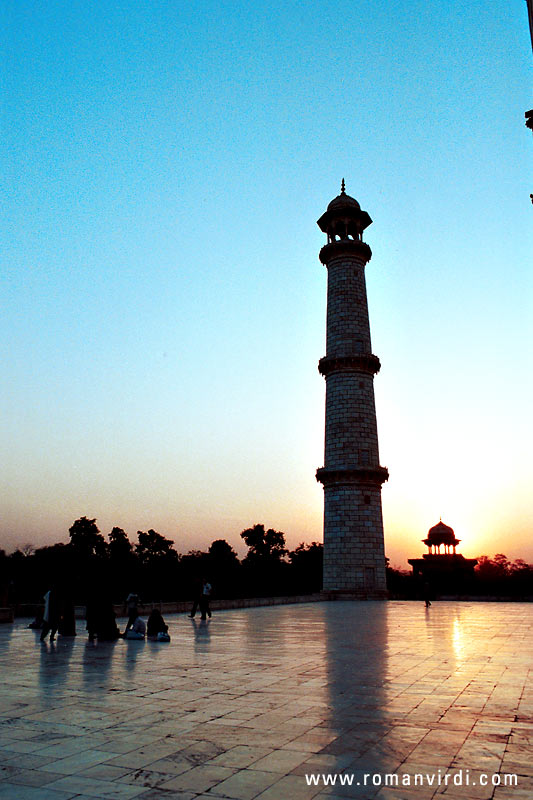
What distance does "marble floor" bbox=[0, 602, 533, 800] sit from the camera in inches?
219

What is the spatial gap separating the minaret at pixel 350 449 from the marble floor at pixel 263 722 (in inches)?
1072

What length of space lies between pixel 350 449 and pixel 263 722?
36041 mm

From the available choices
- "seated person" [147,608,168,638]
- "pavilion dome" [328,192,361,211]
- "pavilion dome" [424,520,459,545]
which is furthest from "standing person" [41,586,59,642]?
"pavilion dome" [424,520,459,545]

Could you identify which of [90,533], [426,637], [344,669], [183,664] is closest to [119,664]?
[183,664]

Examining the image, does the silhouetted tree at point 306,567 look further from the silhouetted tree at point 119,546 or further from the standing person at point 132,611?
the standing person at point 132,611

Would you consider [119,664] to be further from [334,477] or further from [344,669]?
[334,477]

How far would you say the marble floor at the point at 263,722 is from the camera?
219 inches

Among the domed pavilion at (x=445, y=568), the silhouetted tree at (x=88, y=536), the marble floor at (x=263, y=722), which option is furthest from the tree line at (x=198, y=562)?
the marble floor at (x=263, y=722)

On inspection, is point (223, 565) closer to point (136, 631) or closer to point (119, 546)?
point (119, 546)

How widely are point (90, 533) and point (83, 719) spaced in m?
77.2

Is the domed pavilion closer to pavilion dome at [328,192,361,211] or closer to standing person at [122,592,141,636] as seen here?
pavilion dome at [328,192,361,211]

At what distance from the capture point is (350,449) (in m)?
43.3

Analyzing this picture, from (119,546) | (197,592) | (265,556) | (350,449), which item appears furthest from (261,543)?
(197,592)

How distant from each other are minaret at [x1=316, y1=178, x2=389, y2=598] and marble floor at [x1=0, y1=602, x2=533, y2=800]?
89.4 ft
